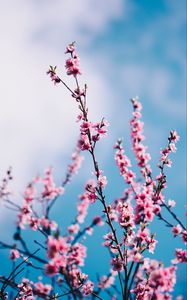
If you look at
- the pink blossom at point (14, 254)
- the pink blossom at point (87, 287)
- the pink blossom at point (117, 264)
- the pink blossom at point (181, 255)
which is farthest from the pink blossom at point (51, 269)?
the pink blossom at point (14, 254)

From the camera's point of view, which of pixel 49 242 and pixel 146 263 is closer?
pixel 49 242

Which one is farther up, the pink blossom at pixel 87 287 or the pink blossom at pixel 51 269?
the pink blossom at pixel 87 287

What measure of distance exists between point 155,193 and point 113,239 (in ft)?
4.17

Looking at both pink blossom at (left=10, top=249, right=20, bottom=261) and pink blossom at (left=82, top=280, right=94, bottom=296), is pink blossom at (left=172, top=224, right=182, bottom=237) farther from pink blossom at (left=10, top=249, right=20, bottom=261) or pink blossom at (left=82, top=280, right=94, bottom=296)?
pink blossom at (left=10, top=249, right=20, bottom=261)

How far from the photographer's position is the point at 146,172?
7.58 metres

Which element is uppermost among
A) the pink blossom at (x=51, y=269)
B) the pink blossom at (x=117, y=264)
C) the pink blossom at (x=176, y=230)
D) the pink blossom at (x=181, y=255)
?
the pink blossom at (x=176, y=230)

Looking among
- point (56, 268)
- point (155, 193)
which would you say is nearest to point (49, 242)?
point (56, 268)

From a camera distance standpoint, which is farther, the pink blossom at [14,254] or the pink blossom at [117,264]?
the pink blossom at [14,254]

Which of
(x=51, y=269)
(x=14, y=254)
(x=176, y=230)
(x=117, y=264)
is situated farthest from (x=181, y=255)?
(x=14, y=254)

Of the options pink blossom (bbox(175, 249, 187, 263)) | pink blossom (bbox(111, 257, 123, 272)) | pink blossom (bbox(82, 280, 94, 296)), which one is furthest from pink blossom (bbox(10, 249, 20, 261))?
pink blossom (bbox(175, 249, 187, 263))

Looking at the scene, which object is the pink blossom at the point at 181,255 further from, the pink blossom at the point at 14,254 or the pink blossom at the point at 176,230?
the pink blossom at the point at 14,254

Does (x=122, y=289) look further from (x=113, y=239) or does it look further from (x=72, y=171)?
(x=72, y=171)

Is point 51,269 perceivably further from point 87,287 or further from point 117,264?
point 87,287

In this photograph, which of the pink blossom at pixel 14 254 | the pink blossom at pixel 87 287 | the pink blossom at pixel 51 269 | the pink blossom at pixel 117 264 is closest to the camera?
the pink blossom at pixel 51 269
